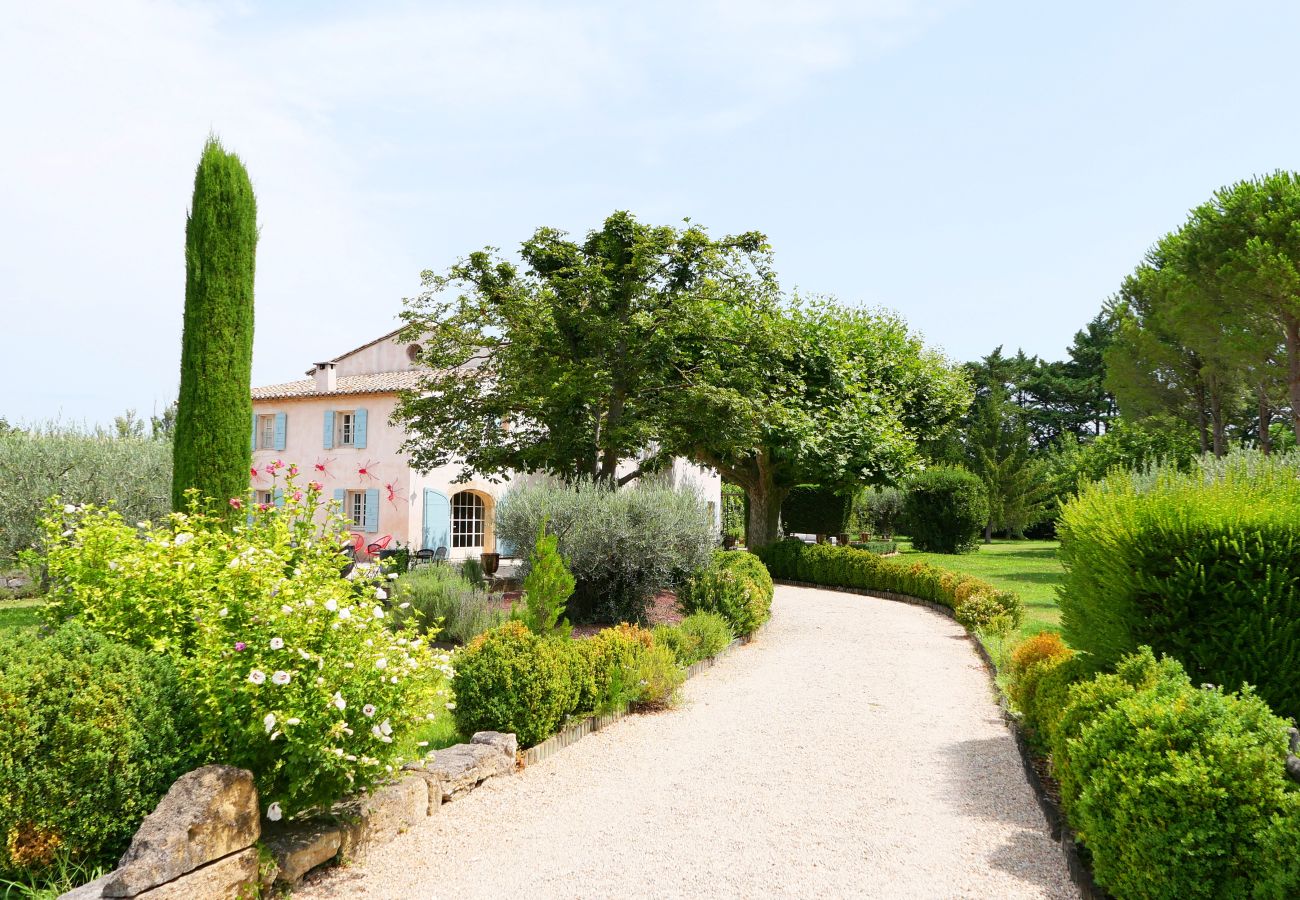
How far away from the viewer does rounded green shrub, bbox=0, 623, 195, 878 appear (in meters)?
3.50

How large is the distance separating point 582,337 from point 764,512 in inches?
412

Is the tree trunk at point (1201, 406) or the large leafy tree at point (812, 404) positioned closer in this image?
the large leafy tree at point (812, 404)

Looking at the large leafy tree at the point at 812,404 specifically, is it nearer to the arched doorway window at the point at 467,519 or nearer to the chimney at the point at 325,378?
the arched doorway window at the point at 467,519

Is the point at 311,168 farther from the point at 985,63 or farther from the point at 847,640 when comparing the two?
the point at 847,640

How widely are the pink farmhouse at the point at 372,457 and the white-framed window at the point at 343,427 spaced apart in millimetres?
32

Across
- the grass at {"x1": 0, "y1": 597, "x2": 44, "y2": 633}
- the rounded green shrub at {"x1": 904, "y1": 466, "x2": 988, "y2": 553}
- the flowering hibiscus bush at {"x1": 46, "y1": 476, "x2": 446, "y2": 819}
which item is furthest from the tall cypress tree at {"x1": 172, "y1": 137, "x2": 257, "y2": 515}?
the rounded green shrub at {"x1": 904, "y1": 466, "x2": 988, "y2": 553}

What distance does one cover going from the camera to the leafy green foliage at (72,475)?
606 inches

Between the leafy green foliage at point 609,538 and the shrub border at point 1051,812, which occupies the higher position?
the leafy green foliage at point 609,538

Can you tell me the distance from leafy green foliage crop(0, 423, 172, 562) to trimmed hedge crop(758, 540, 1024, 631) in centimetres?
1438

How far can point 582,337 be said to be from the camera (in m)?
14.4

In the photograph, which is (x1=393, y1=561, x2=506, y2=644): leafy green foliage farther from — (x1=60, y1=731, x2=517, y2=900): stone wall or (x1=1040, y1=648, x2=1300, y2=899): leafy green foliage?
(x1=1040, y1=648, x2=1300, y2=899): leafy green foliage

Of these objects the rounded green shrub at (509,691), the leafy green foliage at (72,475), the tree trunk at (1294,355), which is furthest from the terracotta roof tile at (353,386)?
the tree trunk at (1294,355)

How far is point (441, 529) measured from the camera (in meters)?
24.3

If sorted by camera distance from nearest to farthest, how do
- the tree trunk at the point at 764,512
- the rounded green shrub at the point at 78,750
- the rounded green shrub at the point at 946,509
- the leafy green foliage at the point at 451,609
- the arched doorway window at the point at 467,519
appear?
the rounded green shrub at the point at 78,750 → the leafy green foliage at the point at 451,609 → the tree trunk at the point at 764,512 → the arched doorway window at the point at 467,519 → the rounded green shrub at the point at 946,509
